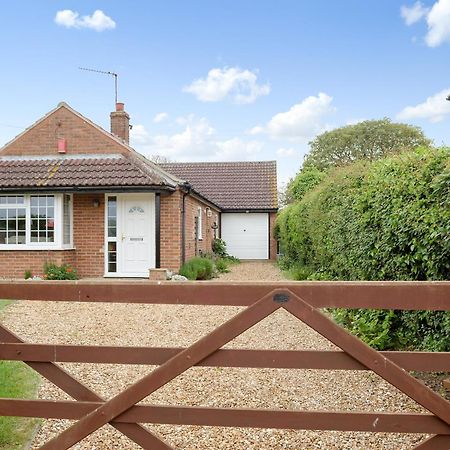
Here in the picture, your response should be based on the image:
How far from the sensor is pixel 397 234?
4695 mm

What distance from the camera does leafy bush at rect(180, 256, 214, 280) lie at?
41.3 feet

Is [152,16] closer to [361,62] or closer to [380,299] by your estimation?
A: [361,62]

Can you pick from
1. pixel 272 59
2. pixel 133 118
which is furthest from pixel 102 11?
pixel 133 118

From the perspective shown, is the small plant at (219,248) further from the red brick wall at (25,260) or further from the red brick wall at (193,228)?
the red brick wall at (25,260)

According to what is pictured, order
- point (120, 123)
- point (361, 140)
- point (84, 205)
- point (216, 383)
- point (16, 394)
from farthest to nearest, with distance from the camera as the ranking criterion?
point (361, 140) < point (120, 123) < point (84, 205) < point (216, 383) < point (16, 394)

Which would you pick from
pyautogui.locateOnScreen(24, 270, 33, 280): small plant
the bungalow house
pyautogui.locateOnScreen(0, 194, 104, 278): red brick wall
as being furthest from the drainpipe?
pyautogui.locateOnScreen(24, 270, 33, 280): small plant

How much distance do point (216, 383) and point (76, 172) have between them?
9753 millimetres

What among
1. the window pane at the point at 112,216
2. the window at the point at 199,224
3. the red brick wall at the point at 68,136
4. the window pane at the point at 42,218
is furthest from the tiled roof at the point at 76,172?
the window at the point at 199,224

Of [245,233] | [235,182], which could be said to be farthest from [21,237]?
[235,182]

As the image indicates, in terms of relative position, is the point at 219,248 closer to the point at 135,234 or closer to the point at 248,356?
the point at 135,234

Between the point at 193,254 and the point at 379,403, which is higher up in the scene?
the point at 193,254

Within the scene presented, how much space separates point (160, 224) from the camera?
12609 millimetres

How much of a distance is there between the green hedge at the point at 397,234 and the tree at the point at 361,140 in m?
26.6

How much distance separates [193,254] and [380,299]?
1360 cm
